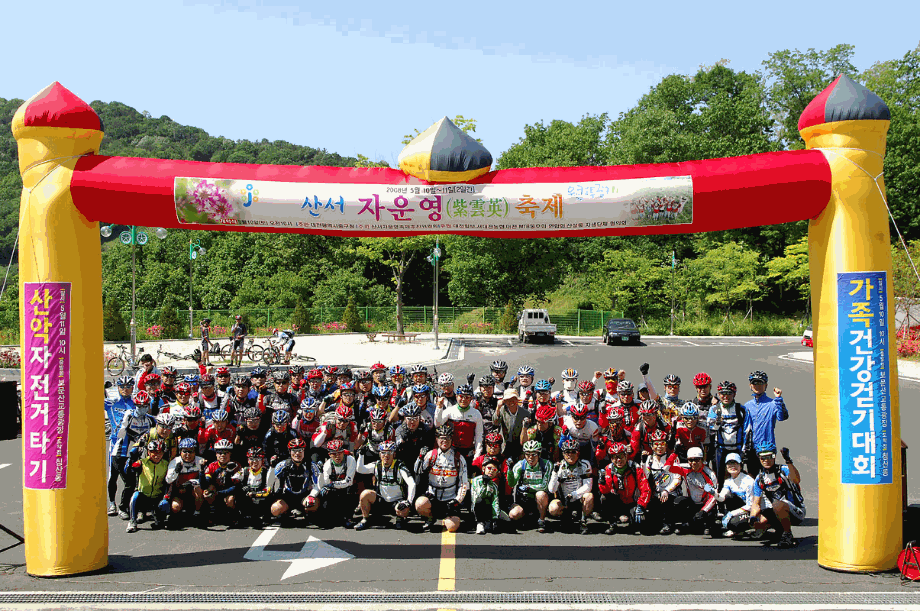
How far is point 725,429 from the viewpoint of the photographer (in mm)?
8906

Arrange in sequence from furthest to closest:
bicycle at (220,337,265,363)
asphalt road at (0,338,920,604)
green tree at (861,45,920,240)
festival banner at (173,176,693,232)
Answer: green tree at (861,45,920,240)
bicycle at (220,337,265,363)
festival banner at (173,176,693,232)
asphalt road at (0,338,920,604)

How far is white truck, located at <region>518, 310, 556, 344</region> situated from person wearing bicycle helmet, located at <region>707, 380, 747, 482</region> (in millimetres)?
30963

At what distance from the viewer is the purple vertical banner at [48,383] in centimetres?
709

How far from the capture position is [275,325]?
162 feet

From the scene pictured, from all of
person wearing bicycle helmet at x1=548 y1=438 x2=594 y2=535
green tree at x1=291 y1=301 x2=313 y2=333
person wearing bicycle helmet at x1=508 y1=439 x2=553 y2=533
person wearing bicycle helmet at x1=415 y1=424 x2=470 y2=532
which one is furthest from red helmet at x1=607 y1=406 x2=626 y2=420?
green tree at x1=291 y1=301 x2=313 y2=333

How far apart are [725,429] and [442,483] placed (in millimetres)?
3544

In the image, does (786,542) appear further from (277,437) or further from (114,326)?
(114,326)

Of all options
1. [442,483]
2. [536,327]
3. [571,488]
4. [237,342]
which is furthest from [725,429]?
[536,327]

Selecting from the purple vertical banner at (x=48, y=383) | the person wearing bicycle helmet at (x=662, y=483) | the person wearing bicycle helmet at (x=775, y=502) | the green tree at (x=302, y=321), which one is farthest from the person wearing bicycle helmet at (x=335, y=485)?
the green tree at (x=302, y=321)

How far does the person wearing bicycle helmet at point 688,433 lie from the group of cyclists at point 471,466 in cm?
2

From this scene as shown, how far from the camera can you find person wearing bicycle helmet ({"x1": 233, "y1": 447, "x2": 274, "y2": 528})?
345 inches

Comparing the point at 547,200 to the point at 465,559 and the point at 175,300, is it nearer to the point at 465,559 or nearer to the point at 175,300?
the point at 465,559

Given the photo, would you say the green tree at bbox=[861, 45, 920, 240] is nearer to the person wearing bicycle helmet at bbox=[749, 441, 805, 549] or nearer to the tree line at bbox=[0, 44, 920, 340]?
the tree line at bbox=[0, 44, 920, 340]

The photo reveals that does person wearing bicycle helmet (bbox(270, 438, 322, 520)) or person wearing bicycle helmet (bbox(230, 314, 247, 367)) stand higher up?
person wearing bicycle helmet (bbox(230, 314, 247, 367))
